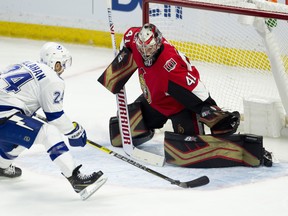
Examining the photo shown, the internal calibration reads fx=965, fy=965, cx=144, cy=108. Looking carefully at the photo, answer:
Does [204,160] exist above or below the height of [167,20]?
below

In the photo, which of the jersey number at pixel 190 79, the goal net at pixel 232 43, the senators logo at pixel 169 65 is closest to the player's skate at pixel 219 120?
the jersey number at pixel 190 79

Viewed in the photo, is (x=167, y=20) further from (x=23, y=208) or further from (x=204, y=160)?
(x=23, y=208)

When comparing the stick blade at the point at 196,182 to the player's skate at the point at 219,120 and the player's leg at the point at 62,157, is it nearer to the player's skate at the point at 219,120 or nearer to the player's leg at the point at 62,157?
the player's skate at the point at 219,120

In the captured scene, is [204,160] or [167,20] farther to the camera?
[167,20]

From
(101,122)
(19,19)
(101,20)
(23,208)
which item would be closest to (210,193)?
(23,208)

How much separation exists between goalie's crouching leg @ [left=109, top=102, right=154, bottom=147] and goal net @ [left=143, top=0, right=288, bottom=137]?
0.51 m

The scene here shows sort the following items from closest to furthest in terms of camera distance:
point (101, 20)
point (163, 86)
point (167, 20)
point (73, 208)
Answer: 1. point (73, 208)
2. point (163, 86)
3. point (167, 20)
4. point (101, 20)

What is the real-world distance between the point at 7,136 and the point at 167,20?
1479 mm

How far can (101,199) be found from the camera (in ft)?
14.1

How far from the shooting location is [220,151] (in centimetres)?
474

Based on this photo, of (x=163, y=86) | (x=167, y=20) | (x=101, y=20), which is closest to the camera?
(x=163, y=86)

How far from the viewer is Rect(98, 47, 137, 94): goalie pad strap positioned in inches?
196

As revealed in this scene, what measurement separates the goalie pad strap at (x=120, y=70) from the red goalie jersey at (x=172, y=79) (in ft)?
0.41

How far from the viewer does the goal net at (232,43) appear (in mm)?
4980
